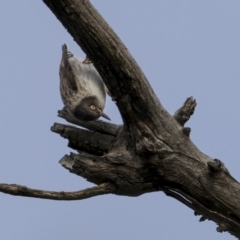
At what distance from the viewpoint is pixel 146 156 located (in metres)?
5.54

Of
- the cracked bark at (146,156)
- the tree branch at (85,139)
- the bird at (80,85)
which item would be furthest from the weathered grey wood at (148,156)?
the bird at (80,85)

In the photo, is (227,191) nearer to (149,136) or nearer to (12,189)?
(149,136)

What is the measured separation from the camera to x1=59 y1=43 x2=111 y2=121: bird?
8.33 m

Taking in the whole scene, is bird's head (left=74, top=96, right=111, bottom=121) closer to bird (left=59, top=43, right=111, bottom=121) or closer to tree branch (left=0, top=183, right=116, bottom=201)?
bird (left=59, top=43, right=111, bottom=121)

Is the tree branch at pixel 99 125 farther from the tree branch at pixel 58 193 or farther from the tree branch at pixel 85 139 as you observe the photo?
the tree branch at pixel 58 193

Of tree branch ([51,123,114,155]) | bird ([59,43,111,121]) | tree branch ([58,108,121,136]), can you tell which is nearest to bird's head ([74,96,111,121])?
bird ([59,43,111,121])

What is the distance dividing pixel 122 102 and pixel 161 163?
26.4 inches

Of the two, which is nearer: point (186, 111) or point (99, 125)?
point (186, 111)

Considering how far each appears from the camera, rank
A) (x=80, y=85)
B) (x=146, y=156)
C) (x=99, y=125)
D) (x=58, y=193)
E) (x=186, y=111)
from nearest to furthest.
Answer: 1. (x=58, y=193)
2. (x=146, y=156)
3. (x=186, y=111)
4. (x=99, y=125)
5. (x=80, y=85)

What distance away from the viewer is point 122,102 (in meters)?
5.50

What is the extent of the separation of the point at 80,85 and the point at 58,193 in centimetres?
372

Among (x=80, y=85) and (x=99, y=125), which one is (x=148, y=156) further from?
(x=80, y=85)

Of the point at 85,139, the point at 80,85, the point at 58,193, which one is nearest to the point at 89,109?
the point at 80,85

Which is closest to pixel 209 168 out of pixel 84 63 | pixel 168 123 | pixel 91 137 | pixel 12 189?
pixel 168 123
